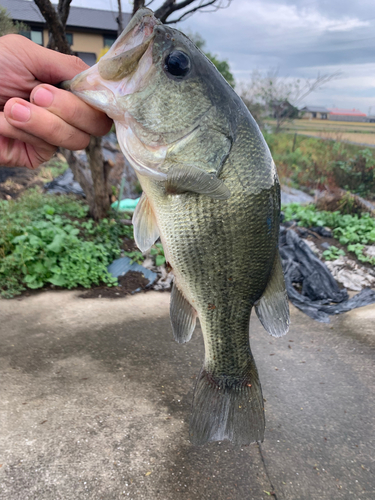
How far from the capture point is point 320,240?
5934mm

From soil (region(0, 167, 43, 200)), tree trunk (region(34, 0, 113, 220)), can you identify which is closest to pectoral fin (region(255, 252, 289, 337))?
tree trunk (region(34, 0, 113, 220))

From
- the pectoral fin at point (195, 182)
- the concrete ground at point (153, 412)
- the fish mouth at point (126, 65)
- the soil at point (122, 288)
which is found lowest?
the concrete ground at point (153, 412)

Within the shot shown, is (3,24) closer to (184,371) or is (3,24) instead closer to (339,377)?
(184,371)

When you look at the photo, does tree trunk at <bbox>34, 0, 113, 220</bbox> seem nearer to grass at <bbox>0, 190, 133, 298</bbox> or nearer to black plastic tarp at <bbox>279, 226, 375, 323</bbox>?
grass at <bbox>0, 190, 133, 298</bbox>

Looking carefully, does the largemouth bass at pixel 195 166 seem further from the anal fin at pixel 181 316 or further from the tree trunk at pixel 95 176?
the tree trunk at pixel 95 176

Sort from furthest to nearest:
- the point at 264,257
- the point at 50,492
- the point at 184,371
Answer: the point at 184,371 < the point at 50,492 < the point at 264,257

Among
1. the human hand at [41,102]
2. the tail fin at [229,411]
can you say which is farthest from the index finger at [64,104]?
the tail fin at [229,411]

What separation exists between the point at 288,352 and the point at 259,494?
1527 mm

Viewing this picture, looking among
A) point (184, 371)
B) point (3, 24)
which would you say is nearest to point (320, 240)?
point (184, 371)

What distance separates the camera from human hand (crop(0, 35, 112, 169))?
133 centimetres

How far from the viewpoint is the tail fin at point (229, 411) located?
→ 1461 mm

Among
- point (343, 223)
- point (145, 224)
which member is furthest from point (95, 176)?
point (343, 223)

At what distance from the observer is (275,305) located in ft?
4.66

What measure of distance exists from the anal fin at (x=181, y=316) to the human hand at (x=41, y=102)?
75 centimetres
